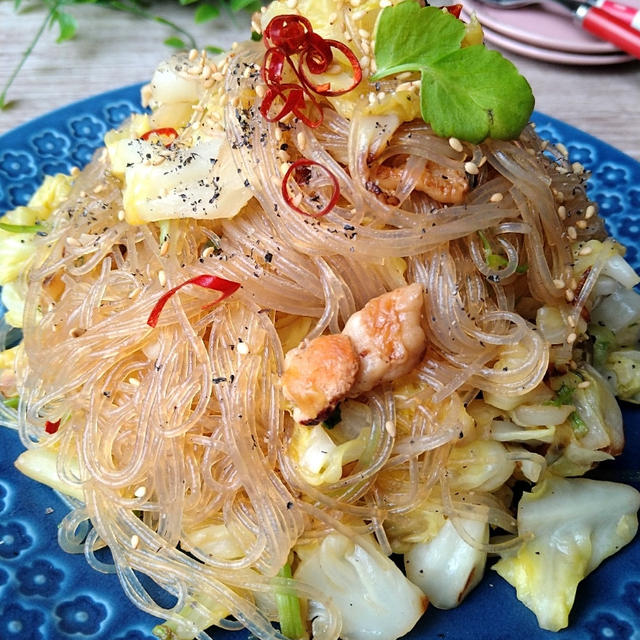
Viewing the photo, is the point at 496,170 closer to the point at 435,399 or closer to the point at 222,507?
the point at 435,399

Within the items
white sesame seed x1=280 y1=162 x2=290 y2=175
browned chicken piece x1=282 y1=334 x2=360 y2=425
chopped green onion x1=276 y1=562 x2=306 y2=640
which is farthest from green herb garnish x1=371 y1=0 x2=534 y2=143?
chopped green onion x1=276 y1=562 x2=306 y2=640

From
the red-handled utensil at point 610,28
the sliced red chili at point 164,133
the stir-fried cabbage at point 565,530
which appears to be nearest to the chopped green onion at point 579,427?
the stir-fried cabbage at point 565,530

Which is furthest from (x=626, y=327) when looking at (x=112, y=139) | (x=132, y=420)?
(x=112, y=139)

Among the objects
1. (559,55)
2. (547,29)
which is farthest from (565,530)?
(547,29)

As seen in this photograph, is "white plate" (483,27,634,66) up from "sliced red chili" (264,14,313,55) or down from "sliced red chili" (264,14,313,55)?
down

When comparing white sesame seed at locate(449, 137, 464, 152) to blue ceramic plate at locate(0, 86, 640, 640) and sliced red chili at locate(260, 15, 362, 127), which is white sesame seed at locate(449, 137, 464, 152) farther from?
blue ceramic plate at locate(0, 86, 640, 640)

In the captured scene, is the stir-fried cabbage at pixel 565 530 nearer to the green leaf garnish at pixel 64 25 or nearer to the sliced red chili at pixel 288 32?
the sliced red chili at pixel 288 32

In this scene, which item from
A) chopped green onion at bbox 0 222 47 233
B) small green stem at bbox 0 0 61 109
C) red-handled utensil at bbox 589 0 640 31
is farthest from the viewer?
small green stem at bbox 0 0 61 109
